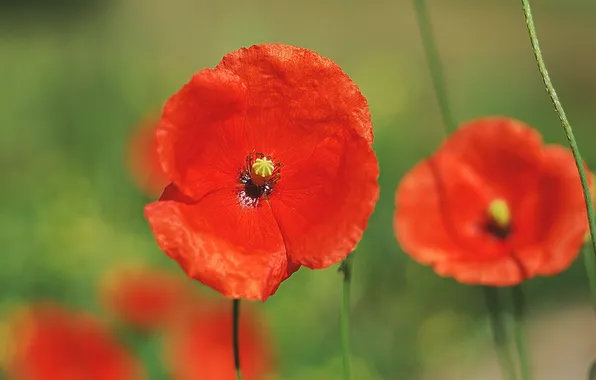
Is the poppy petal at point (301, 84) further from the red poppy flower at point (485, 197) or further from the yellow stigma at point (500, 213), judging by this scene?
the yellow stigma at point (500, 213)

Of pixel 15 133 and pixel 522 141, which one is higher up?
pixel 522 141

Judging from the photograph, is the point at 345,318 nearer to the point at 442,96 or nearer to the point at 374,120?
the point at 442,96

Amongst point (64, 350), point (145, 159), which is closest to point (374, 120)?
point (145, 159)

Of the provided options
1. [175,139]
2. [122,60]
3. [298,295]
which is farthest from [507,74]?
[175,139]

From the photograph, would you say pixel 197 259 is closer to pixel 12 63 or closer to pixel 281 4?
pixel 12 63

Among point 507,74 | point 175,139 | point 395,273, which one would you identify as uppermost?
point 175,139

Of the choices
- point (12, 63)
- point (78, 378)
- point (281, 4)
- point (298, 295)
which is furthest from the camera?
point (281, 4)

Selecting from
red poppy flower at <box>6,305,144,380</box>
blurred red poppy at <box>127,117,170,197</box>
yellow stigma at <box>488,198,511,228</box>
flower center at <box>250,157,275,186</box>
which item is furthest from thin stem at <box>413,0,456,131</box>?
blurred red poppy at <box>127,117,170,197</box>
